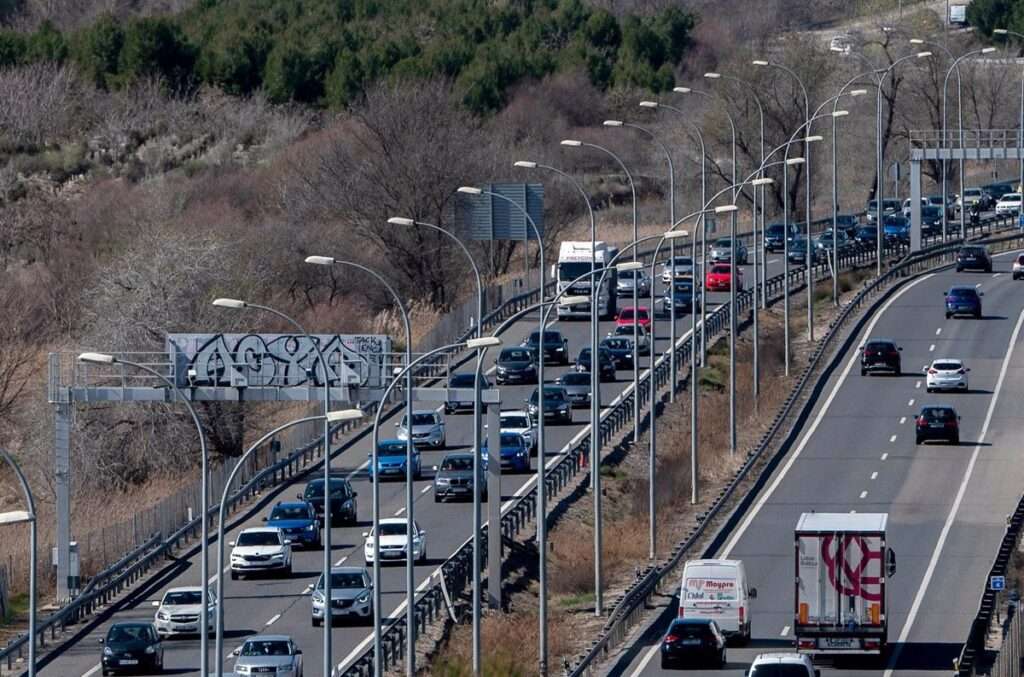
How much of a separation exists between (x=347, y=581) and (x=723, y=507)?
13086 mm

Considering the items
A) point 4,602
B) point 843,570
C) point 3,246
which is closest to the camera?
point 843,570

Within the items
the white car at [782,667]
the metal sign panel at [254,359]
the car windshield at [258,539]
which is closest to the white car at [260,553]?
the car windshield at [258,539]

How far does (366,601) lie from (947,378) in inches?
1125

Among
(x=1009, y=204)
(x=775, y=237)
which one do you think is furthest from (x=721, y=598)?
(x=1009, y=204)

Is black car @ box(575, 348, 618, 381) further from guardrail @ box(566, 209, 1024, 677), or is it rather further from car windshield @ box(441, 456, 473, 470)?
car windshield @ box(441, 456, 473, 470)

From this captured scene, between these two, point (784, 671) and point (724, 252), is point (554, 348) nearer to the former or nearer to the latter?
point (724, 252)

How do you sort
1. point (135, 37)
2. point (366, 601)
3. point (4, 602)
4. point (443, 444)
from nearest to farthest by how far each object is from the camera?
point (366, 601) < point (4, 602) < point (443, 444) < point (135, 37)

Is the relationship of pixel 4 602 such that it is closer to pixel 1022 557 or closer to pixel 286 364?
pixel 286 364

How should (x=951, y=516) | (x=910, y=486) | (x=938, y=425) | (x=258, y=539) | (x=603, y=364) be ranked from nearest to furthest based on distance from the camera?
A: (x=258, y=539) < (x=951, y=516) < (x=910, y=486) < (x=938, y=425) < (x=603, y=364)

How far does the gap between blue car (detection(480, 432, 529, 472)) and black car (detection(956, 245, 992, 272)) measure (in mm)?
33401

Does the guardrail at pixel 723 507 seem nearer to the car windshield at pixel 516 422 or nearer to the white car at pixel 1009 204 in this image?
the car windshield at pixel 516 422

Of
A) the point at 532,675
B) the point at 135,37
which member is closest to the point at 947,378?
the point at 532,675

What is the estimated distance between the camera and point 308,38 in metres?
142

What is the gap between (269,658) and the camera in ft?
127
